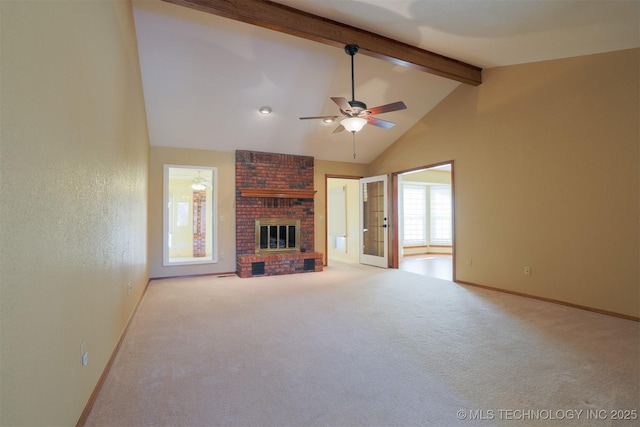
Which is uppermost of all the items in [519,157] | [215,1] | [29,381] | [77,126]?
[215,1]

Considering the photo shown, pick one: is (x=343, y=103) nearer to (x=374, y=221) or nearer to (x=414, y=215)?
(x=374, y=221)

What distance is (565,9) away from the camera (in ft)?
9.43

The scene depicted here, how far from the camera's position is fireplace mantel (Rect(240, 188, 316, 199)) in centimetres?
602

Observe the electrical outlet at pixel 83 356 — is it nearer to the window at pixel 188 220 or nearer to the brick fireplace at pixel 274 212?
the brick fireplace at pixel 274 212

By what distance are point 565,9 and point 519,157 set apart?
194 cm

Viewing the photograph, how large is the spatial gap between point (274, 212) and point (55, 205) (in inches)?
199

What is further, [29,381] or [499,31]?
[499,31]

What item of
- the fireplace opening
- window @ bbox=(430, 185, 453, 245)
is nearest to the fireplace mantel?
the fireplace opening

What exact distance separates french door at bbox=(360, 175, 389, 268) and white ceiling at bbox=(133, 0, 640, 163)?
1108 mm

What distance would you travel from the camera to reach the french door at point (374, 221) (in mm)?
6906

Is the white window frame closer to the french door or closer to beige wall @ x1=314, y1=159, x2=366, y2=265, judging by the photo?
the french door

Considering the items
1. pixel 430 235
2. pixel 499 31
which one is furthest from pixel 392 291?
pixel 430 235

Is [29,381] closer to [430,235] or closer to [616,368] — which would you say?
[616,368]

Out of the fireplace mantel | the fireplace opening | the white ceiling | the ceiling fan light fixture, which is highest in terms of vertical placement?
the white ceiling
